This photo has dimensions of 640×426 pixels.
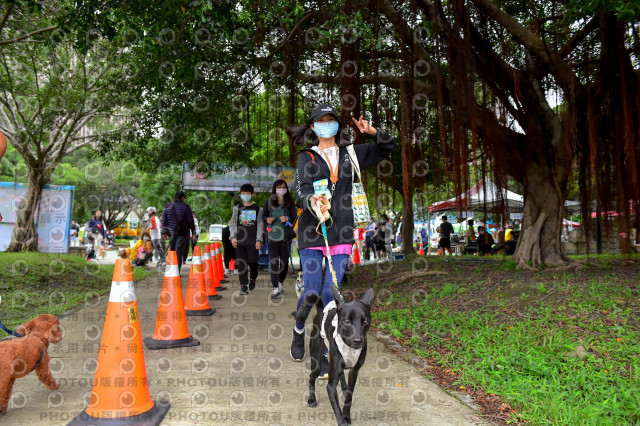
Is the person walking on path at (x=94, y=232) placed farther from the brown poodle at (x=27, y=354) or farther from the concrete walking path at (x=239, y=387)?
the brown poodle at (x=27, y=354)

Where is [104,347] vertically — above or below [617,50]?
below

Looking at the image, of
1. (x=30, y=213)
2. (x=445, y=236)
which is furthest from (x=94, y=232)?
(x=445, y=236)

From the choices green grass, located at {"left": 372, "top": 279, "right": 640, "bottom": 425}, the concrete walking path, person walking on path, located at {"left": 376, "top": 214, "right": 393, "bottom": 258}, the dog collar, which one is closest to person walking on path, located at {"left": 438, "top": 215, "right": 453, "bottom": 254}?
person walking on path, located at {"left": 376, "top": 214, "right": 393, "bottom": 258}

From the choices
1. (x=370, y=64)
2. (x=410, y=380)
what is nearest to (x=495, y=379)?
(x=410, y=380)

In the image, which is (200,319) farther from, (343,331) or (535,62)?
(535,62)

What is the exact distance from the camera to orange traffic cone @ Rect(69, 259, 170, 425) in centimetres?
261

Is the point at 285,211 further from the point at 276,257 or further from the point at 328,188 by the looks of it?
the point at 328,188

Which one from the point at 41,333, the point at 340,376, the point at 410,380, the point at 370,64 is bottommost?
the point at 410,380

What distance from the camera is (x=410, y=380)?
11.8 feet

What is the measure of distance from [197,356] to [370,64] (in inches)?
243

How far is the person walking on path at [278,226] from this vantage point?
7.30m

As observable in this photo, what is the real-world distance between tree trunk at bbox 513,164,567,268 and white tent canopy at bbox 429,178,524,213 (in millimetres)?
435

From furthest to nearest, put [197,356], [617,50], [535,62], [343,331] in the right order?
[535,62] < [617,50] < [197,356] < [343,331]

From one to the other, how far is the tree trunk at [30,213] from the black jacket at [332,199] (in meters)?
13.8
